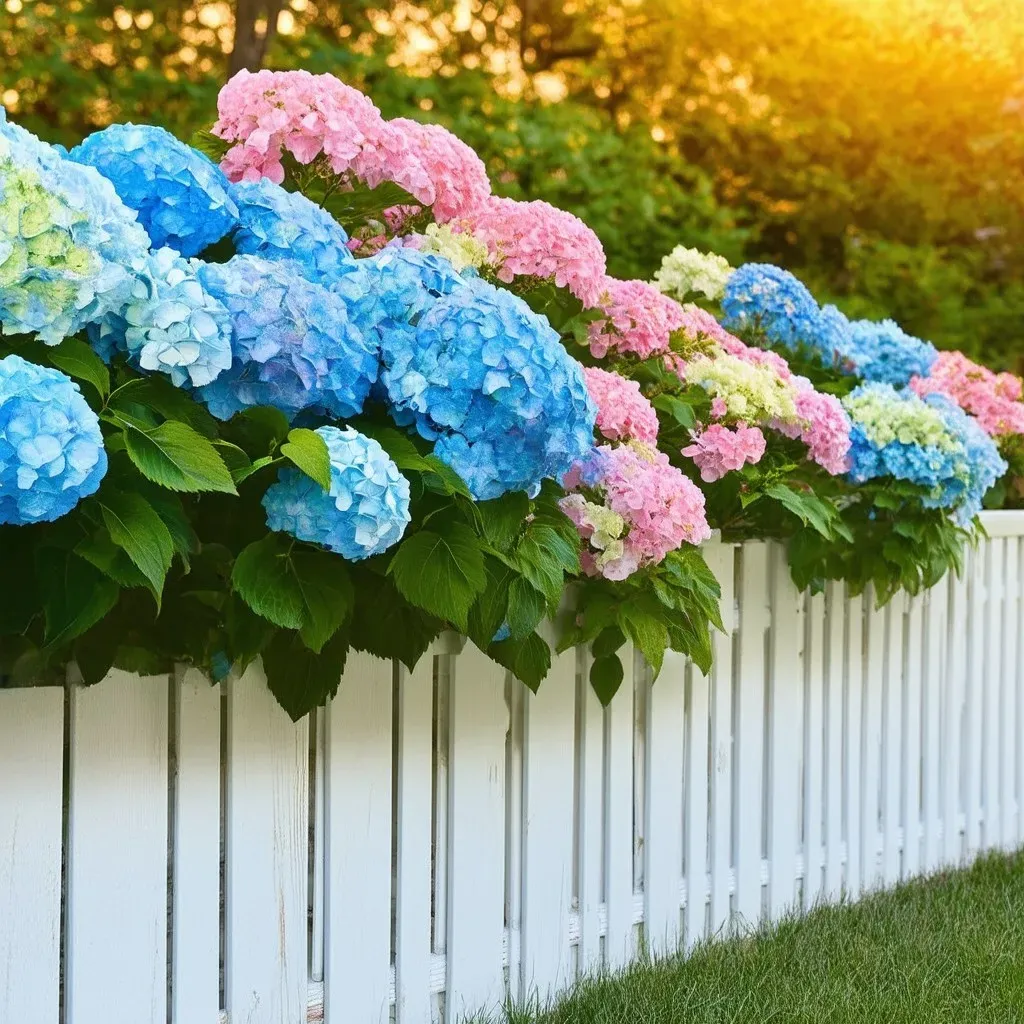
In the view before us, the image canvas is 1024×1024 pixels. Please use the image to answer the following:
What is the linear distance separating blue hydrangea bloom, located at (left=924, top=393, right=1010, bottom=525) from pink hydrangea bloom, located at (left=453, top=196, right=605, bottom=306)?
1.39 meters

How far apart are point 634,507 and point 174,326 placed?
3.61ft

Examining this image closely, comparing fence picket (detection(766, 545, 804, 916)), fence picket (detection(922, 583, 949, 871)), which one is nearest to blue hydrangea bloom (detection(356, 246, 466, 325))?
fence picket (detection(766, 545, 804, 916))

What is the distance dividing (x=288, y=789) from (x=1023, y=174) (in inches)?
349

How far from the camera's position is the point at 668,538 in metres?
2.83

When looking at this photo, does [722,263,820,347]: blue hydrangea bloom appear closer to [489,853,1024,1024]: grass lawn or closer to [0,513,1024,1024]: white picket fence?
[0,513,1024,1024]: white picket fence

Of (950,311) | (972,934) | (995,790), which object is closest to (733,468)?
(972,934)

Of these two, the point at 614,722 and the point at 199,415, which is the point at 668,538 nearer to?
the point at 614,722

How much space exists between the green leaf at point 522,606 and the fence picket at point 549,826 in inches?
24.3

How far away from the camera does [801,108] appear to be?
33.4 ft

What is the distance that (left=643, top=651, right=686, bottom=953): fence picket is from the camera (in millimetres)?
3393

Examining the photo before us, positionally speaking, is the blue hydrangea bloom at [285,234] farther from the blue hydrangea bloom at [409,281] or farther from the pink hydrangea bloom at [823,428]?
the pink hydrangea bloom at [823,428]

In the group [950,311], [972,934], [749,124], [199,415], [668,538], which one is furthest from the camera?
[749,124]

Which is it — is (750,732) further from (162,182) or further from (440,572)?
(162,182)

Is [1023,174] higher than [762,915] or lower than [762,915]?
higher
